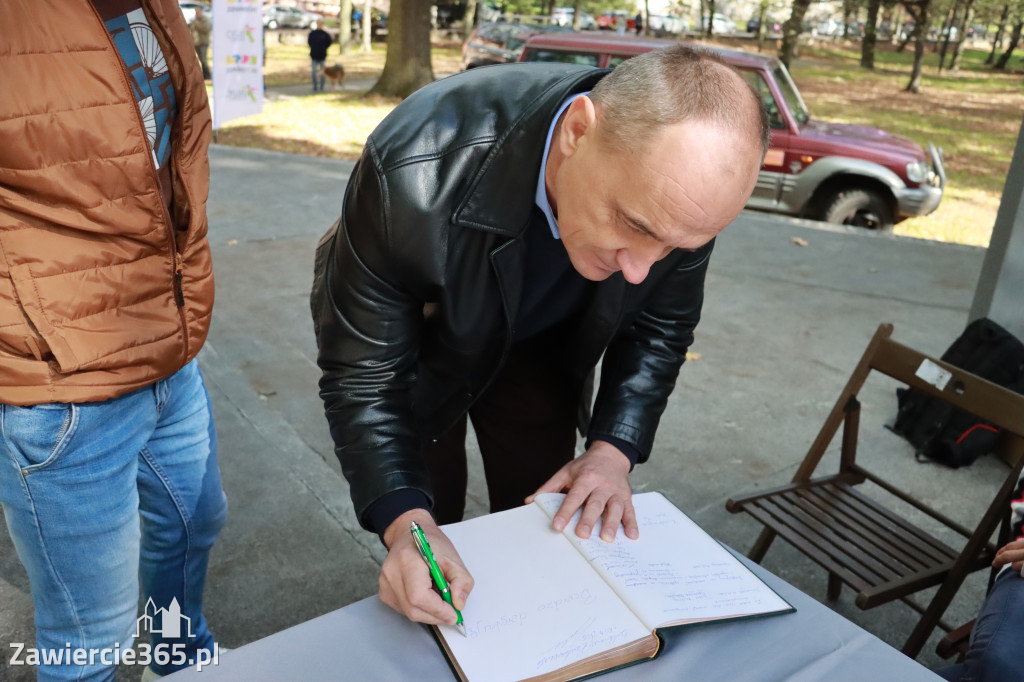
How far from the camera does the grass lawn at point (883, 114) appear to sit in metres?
10.3

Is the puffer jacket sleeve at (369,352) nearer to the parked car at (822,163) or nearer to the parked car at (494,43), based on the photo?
the parked car at (822,163)

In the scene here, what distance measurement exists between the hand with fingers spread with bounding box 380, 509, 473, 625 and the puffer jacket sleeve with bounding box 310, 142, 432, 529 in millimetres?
176

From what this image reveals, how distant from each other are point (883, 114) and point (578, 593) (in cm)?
1906

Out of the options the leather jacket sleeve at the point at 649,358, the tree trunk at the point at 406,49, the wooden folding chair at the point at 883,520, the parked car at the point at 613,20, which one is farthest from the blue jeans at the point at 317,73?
the parked car at the point at 613,20

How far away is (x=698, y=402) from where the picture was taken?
4.21 metres

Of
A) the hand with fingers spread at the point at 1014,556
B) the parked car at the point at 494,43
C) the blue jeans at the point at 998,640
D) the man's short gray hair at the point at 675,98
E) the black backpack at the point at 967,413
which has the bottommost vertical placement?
the black backpack at the point at 967,413

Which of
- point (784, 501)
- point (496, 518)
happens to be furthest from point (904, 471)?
point (496, 518)

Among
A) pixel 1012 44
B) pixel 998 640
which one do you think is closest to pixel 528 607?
pixel 998 640

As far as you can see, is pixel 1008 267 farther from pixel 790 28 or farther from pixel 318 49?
pixel 790 28

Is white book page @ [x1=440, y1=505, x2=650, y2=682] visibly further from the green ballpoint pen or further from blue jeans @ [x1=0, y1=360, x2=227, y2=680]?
blue jeans @ [x1=0, y1=360, x2=227, y2=680]

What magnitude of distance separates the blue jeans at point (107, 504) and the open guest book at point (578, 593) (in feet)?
2.17

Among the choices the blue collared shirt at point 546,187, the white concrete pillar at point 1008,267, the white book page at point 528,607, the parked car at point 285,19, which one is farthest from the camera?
the parked car at point 285,19

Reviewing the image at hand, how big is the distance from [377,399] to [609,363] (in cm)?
65

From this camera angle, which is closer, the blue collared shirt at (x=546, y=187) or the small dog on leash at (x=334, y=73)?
the blue collared shirt at (x=546, y=187)
